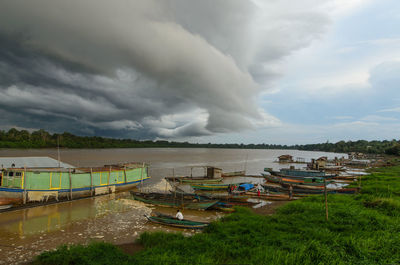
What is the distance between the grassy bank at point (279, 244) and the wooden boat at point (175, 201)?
18.8 feet

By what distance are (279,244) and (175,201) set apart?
1158 centimetres

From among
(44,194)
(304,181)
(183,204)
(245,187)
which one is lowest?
(304,181)

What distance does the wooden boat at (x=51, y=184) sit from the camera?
743 inches

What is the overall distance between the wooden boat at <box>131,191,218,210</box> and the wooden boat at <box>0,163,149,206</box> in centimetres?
556

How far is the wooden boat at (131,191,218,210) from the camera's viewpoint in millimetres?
17531

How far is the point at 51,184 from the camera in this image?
804 inches

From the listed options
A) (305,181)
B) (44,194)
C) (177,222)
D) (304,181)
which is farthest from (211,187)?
(44,194)

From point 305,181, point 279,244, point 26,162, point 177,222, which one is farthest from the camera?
point 305,181

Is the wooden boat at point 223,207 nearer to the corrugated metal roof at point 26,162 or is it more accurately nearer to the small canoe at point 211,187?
the small canoe at point 211,187

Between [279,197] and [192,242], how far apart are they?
15.6 m

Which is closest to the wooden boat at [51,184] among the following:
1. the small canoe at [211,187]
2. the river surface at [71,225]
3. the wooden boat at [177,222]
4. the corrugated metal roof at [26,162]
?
the river surface at [71,225]

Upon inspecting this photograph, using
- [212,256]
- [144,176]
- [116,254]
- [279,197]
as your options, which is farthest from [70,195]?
[279,197]

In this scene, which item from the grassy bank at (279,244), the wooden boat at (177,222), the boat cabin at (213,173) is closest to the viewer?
the grassy bank at (279,244)

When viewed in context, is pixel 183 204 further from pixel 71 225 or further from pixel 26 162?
pixel 26 162
